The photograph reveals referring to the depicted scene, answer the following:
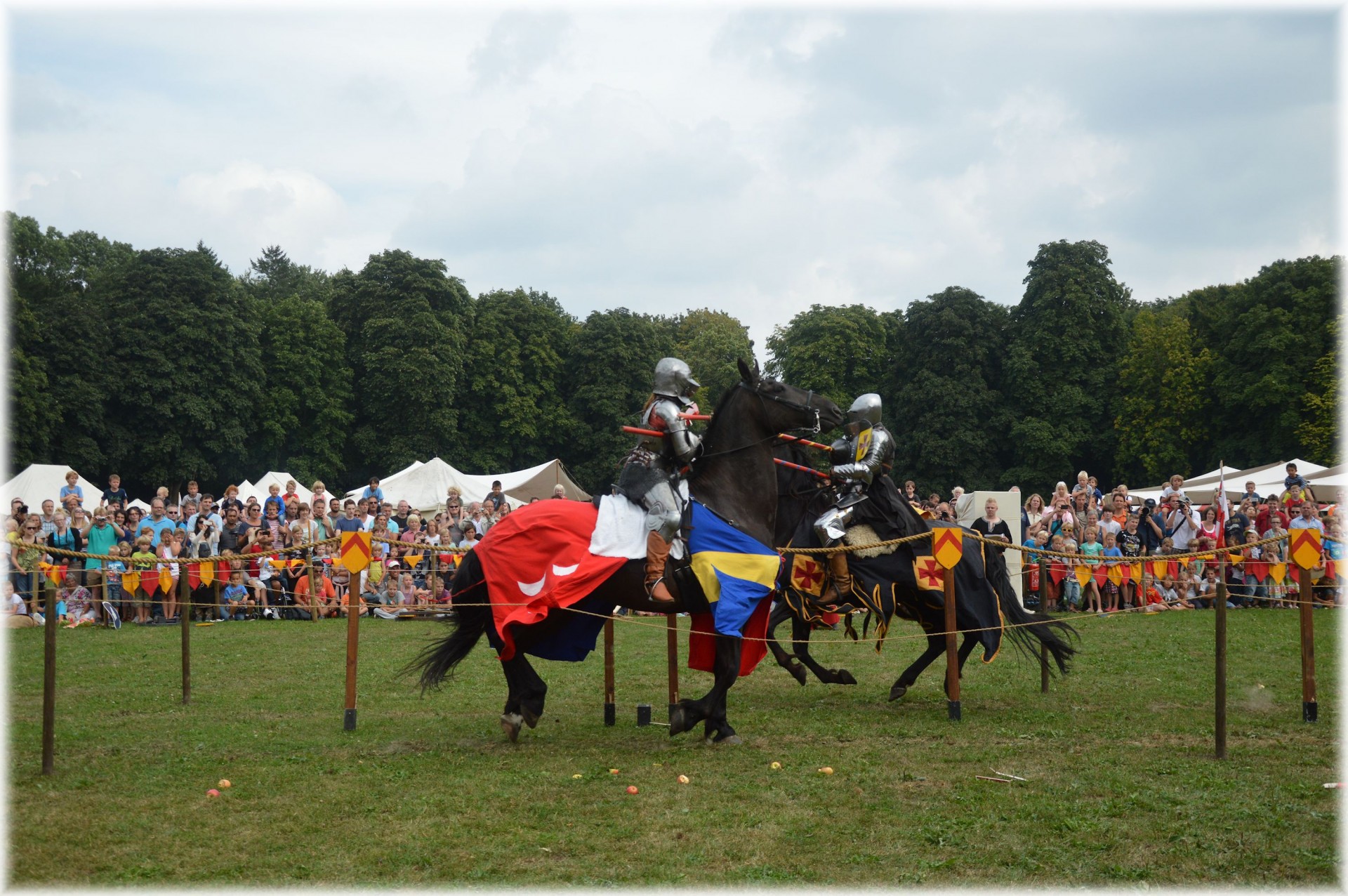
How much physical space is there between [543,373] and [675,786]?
45953 millimetres

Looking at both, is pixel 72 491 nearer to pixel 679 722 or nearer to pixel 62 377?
pixel 679 722

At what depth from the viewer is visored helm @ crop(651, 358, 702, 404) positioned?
8.35 metres

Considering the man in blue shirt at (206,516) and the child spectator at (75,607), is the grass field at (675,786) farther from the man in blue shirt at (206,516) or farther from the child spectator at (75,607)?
the man in blue shirt at (206,516)

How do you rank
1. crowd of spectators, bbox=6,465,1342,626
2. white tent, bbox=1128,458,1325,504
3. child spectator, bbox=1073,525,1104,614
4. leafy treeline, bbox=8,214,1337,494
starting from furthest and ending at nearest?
leafy treeline, bbox=8,214,1337,494 → white tent, bbox=1128,458,1325,504 → child spectator, bbox=1073,525,1104,614 → crowd of spectators, bbox=6,465,1342,626

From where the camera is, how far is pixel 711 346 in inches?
2709

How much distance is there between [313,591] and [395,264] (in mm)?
35152

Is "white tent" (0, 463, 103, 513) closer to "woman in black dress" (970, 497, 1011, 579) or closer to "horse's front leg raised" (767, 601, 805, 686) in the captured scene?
"woman in black dress" (970, 497, 1011, 579)

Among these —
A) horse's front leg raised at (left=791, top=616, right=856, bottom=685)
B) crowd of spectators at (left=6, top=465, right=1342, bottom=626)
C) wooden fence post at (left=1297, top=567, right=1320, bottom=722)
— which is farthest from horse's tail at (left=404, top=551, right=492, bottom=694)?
crowd of spectators at (left=6, top=465, right=1342, bottom=626)

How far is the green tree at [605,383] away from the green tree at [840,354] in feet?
20.4

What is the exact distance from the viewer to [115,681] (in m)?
11.1

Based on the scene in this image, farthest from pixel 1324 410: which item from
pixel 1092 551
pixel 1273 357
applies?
pixel 1092 551

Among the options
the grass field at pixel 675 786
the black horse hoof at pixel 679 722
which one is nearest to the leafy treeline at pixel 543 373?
the grass field at pixel 675 786

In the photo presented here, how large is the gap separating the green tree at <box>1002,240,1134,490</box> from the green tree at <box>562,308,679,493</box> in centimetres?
1612

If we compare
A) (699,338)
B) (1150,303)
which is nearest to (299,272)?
(699,338)
